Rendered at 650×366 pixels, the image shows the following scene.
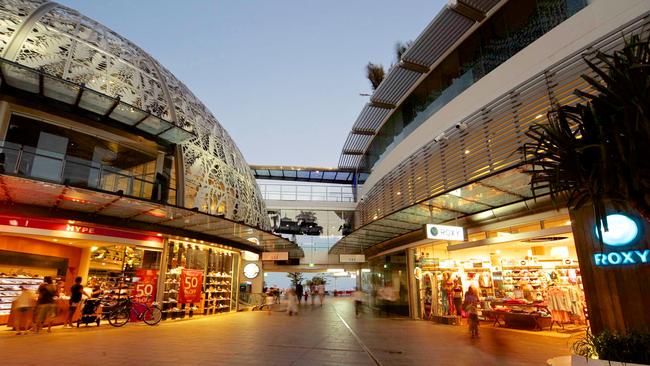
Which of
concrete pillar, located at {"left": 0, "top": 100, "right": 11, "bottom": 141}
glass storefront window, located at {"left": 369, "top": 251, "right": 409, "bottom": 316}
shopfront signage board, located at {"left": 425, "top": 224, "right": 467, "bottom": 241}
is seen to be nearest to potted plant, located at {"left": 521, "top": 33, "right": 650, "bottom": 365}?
shopfront signage board, located at {"left": 425, "top": 224, "right": 467, "bottom": 241}

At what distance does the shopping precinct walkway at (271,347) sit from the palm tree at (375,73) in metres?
17.7

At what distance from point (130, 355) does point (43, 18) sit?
13025 millimetres

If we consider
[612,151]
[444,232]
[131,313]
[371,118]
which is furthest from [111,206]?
[371,118]

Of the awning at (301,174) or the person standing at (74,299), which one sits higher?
the awning at (301,174)

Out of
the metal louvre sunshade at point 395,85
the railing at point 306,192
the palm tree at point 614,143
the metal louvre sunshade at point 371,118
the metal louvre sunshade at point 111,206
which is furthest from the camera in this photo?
the railing at point 306,192

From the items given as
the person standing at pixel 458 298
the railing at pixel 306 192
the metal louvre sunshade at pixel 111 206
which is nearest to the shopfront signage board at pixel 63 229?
the metal louvre sunshade at pixel 111 206

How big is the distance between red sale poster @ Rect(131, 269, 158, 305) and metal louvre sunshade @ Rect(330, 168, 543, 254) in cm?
941

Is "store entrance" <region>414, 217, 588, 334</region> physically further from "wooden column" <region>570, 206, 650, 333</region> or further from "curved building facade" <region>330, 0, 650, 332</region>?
"wooden column" <region>570, 206, 650, 333</region>

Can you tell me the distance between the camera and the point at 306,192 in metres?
38.4

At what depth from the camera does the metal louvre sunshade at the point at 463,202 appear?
9.05 m

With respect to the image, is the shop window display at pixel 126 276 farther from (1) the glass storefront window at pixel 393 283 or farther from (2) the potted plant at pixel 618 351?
(2) the potted plant at pixel 618 351

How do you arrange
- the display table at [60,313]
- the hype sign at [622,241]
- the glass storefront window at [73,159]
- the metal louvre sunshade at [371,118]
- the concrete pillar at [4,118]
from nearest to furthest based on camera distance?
the hype sign at [622,241]
the display table at [60,313]
the glass storefront window at [73,159]
the concrete pillar at [4,118]
the metal louvre sunshade at [371,118]

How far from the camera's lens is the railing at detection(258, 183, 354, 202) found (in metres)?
37.7

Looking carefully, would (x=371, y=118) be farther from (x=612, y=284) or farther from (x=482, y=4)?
(x=612, y=284)
